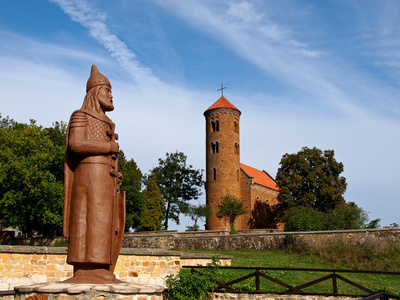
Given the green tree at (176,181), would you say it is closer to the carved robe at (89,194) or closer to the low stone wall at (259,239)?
the low stone wall at (259,239)

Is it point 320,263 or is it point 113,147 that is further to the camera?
point 320,263

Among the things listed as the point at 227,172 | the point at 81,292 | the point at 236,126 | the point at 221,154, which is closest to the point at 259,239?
the point at 81,292

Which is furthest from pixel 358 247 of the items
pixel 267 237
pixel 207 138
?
pixel 207 138

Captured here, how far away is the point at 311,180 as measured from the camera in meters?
42.5

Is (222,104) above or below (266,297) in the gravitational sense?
above

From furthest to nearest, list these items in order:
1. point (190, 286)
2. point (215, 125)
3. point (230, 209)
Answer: point (215, 125), point (230, 209), point (190, 286)

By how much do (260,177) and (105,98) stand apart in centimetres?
5519

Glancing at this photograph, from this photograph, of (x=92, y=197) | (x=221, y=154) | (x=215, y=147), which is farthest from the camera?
(x=215, y=147)

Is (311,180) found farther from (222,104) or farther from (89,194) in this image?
(89,194)

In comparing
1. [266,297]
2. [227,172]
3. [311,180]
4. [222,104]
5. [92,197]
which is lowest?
[266,297]

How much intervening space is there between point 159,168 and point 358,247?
34302 millimetres

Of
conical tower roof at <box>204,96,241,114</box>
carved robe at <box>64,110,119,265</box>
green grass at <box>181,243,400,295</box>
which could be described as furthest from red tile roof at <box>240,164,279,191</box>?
carved robe at <box>64,110,119,265</box>

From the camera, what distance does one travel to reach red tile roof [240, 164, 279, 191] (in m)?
57.0

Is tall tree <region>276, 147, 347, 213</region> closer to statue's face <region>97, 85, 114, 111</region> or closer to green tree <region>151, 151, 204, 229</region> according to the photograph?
green tree <region>151, 151, 204, 229</region>
